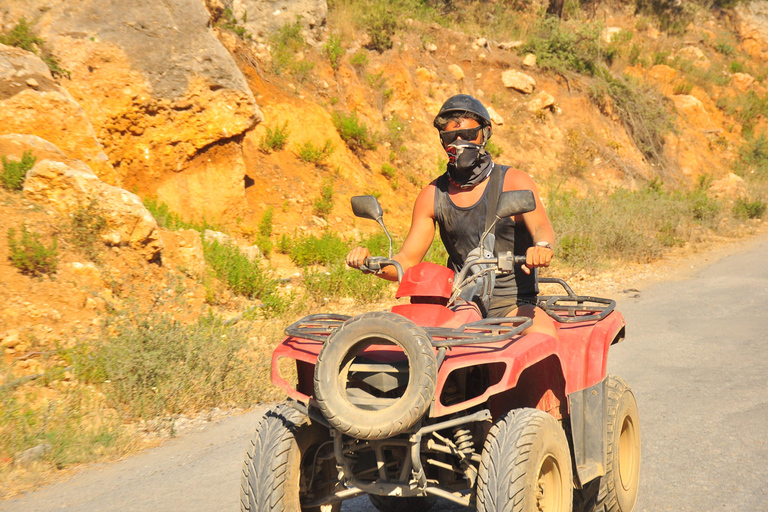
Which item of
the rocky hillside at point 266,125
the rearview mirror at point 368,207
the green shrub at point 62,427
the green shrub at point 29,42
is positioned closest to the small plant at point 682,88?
the rocky hillside at point 266,125

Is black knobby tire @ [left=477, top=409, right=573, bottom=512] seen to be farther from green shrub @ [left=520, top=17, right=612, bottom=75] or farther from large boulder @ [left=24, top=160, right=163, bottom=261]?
green shrub @ [left=520, top=17, right=612, bottom=75]

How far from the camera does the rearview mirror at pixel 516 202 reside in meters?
3.27

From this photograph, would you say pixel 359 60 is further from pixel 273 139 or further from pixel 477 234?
pixel 477 234

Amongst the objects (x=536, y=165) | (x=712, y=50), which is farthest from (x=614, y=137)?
(x=712, y=50)

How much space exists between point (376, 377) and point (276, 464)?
57cm

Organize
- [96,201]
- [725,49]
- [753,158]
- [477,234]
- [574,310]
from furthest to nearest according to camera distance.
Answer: [725,49] < [753,158] < [96,201] < [574,310] < [477,234]

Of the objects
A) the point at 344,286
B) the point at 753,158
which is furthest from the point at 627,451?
the point at 753,158

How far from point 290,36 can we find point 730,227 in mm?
10891

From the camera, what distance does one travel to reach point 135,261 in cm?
813

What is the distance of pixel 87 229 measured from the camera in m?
7.74

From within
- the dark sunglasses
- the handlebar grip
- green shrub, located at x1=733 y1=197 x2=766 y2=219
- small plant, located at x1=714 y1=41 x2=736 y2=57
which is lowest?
green shrub, located at x1=733 y1=197 x2=766 y2=219

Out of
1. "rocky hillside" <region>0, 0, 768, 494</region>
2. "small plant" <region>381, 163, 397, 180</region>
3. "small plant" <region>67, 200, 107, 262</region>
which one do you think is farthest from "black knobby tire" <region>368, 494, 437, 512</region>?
"small plant" <region>381, 163, 397, 180</region>

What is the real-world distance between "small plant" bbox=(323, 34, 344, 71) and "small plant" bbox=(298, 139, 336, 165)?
127 inches

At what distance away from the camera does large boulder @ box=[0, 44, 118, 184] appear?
8.36 metres
